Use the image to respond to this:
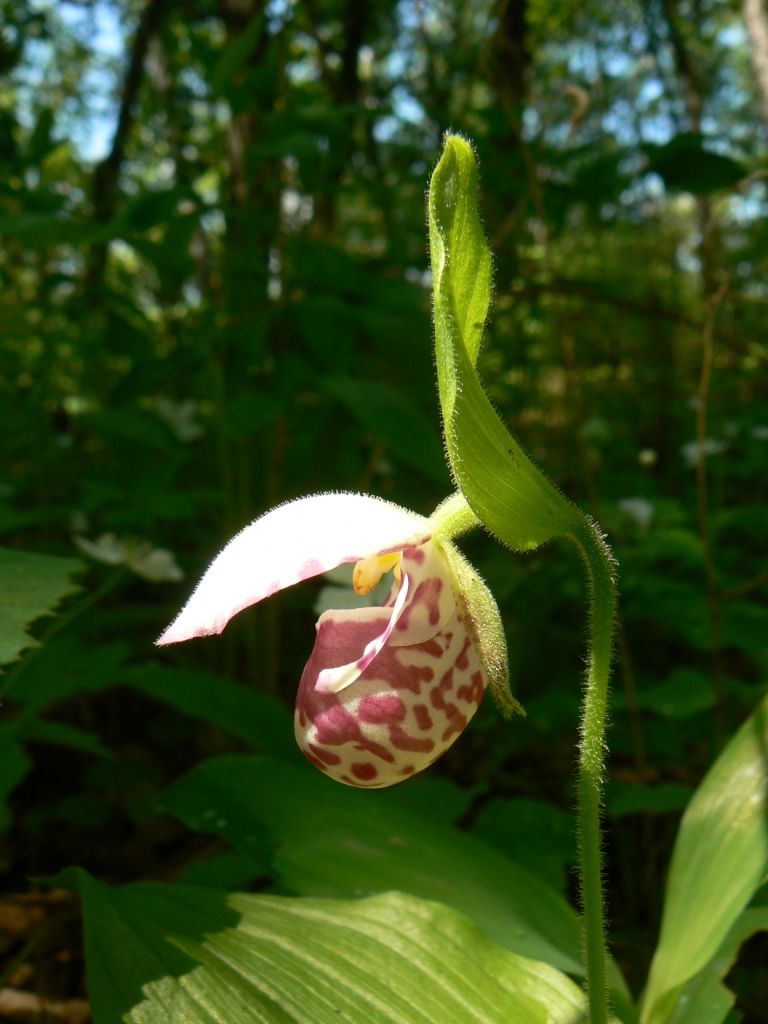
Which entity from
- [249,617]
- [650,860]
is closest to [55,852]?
[249,617]

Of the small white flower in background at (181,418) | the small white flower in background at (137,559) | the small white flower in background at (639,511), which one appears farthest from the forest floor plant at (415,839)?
the small white flower in background at (181,418)

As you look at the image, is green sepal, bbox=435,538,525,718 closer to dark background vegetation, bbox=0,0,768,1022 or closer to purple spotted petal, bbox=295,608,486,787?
purple spotted petal, bbox=295,608,486,787

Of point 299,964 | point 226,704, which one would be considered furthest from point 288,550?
point 226,704

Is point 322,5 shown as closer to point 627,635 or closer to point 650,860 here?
point 627,635

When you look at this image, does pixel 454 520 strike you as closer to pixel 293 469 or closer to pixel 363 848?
pixel 363 848

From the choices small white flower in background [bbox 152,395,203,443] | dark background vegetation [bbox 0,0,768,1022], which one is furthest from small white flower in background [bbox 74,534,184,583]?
small white flower in background [bbox 152,395,203,443]

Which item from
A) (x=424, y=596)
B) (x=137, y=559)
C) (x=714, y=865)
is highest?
(x=424, y=596)
